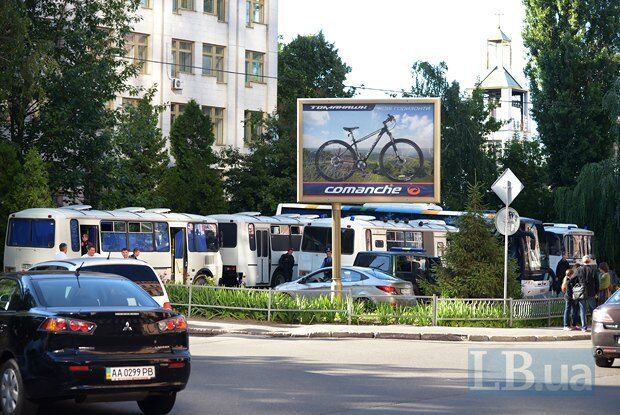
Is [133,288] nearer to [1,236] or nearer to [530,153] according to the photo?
[1,236]

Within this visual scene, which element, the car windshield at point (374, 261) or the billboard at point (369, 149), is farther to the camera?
the car windshield at point (374, 261)

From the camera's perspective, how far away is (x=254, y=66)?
6594 centimetres

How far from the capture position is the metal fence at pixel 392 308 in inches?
1075

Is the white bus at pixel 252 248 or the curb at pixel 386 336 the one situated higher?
the white bus at pixel 252 248

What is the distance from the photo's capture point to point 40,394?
462 inches

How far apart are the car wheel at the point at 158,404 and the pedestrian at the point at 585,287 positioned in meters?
16.0

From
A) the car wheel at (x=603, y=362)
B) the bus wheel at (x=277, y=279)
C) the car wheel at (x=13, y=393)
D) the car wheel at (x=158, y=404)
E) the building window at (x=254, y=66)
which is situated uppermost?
the building window at (x=254, y=66)

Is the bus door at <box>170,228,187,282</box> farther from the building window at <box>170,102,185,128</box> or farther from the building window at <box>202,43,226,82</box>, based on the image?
the building window at <box>202,43,226,82</box>

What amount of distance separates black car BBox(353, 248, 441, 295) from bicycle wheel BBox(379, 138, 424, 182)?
Answer: 6.26 m

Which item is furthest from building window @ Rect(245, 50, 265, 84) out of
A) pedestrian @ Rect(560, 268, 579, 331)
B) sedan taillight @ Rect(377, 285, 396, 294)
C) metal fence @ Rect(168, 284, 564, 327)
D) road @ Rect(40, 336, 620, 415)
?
road @ Rect(40, 336, 620, 415)

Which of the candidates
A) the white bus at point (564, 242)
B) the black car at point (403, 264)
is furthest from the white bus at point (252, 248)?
the white bus at point (564, 242)

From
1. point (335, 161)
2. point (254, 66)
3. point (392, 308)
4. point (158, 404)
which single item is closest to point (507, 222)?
point (392, 308)

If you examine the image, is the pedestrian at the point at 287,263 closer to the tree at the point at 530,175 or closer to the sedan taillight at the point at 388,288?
the sedan taillight at the point at 388,288

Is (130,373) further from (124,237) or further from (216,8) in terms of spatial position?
(216,8)
